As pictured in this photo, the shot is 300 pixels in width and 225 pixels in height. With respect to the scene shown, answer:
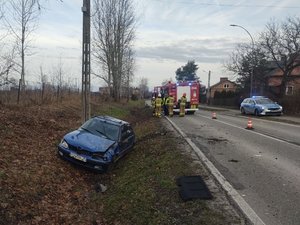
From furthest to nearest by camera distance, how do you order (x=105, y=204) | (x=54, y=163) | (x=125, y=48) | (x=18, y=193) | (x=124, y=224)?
(x=125, y=48), (x=54, y=163), (x=105, y=204), (x=18, y=193), (x=124, y=224)

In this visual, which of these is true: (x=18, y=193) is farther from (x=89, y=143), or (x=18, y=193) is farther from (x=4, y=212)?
(x=89, y=143)

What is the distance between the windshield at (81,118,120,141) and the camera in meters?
13.6

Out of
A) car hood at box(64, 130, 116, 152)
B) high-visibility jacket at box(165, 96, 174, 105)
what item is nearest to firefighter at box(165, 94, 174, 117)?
high-visibility jacket at box(165, 96, 174, 105)

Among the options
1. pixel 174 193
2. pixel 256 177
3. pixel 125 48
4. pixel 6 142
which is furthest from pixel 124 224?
pixel 125 48

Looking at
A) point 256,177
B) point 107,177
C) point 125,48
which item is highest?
point 125,48

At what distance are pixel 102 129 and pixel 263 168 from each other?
5.97m

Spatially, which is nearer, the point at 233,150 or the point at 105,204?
Result: the point at 105,204

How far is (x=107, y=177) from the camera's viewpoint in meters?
12.2

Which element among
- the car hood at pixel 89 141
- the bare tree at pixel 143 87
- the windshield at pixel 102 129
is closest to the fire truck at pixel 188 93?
the windshield at pixel 102 129

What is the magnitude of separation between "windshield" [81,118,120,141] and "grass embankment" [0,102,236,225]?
3.23 feet

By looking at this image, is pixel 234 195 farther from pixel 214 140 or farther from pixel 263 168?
pixel 214 140

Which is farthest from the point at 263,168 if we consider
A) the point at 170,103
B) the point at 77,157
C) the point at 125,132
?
the point at 170,103

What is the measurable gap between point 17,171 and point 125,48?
4233 cm

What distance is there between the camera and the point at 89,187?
1123 cm
